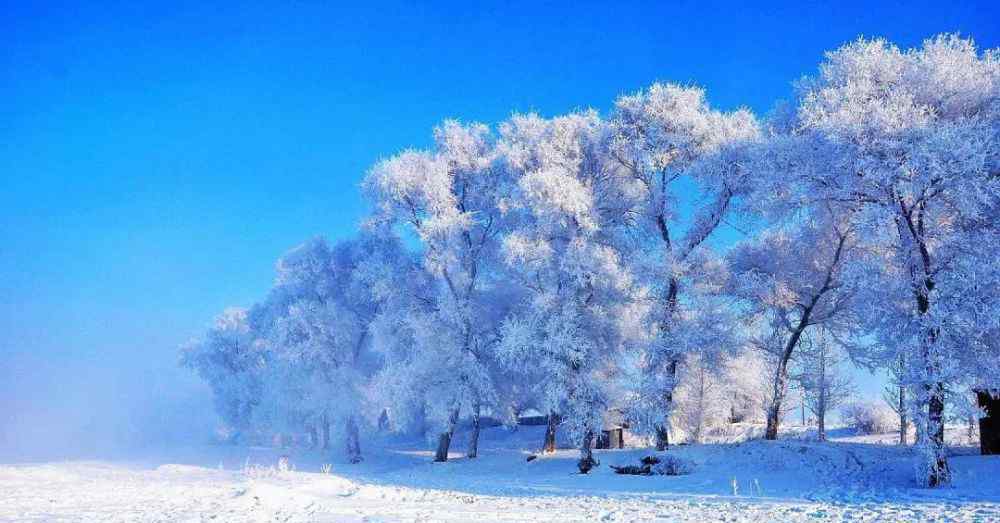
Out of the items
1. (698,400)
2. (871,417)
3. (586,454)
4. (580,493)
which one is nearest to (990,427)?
(586,454)

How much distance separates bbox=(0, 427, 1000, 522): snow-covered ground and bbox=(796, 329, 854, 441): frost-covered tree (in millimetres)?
6069

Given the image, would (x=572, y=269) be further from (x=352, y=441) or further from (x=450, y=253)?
(x=352, y=441)

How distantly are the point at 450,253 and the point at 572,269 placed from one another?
22.4 ft

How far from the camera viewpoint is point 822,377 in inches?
1248

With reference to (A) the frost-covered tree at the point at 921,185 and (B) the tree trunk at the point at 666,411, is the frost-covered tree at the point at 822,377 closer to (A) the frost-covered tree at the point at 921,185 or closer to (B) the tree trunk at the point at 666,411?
(B) the tree trunk at the point at 666,411

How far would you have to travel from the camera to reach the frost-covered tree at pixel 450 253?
94.1 feet

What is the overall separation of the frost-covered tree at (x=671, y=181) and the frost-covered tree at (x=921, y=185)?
188 inches

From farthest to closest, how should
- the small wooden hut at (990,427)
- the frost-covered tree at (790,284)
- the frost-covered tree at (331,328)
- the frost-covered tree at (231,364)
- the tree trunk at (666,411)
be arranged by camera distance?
the frost-covered tree at (231,364) < the frost-covered tree at (331,328) < the frost-covered tree at (790,284) < the tree trunk at (666,411) < the small wooden hut at (990,427)

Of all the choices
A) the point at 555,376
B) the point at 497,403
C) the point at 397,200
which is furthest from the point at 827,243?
the point at 397,200

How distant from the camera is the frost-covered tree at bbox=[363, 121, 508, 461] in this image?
94.1 ft

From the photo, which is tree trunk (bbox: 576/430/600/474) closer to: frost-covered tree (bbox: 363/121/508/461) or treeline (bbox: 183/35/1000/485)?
treeline (bbox: 183/35/1000/485)

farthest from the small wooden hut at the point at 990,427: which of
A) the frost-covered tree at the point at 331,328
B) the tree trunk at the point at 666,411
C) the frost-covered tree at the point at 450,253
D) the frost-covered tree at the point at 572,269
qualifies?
the frost-covered tree at the point at 331,328

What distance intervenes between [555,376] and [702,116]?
11495 millimetres

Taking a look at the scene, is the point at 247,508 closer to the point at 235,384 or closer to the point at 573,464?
the point at 573,464
